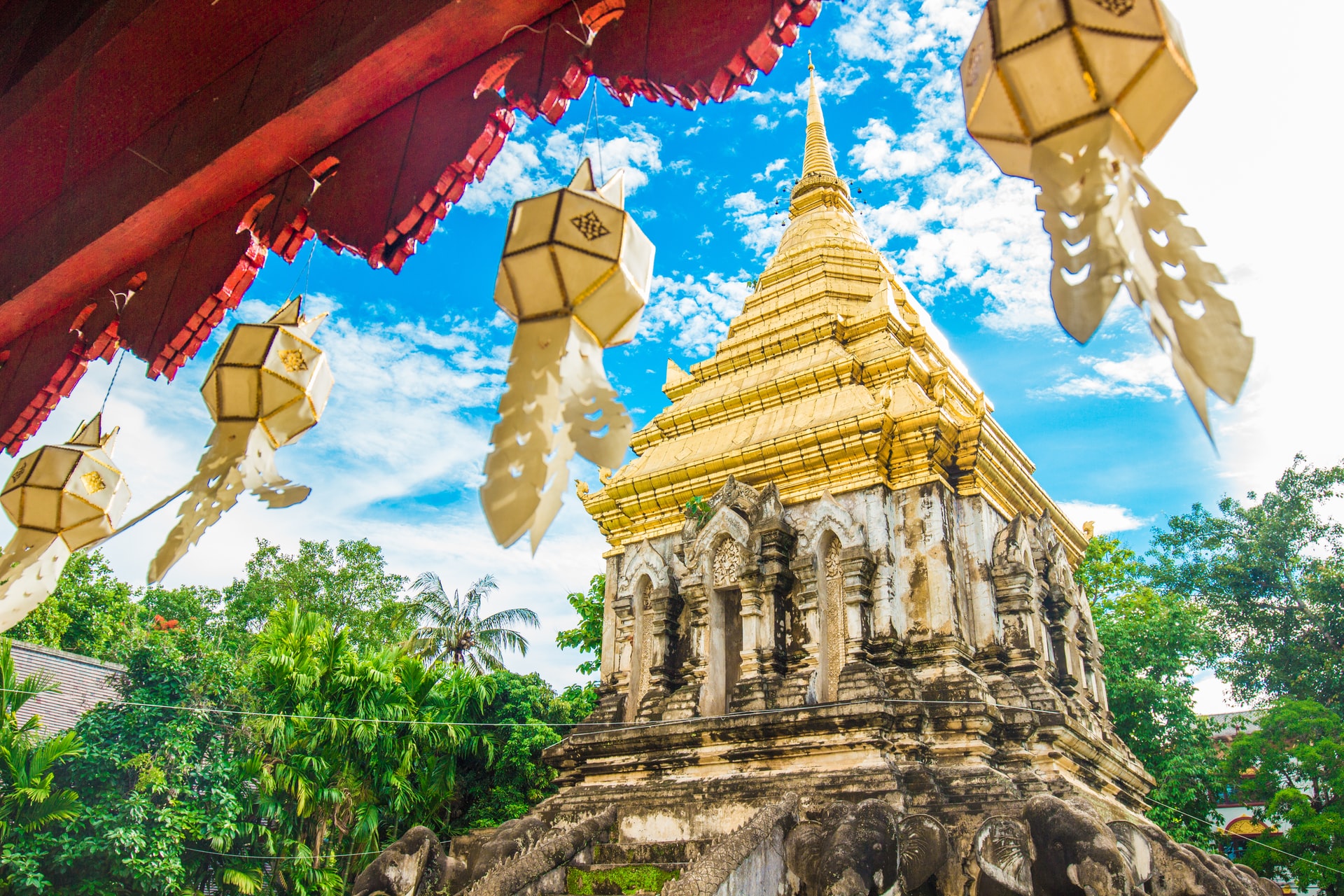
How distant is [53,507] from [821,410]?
867 centimetres

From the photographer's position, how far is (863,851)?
6527 millimetres

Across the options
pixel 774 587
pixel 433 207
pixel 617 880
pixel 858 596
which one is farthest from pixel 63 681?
pixel 433 207

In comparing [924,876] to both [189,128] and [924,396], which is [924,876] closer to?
[924,396]

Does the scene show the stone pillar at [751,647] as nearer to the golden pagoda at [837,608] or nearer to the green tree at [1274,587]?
the golden pagoda at [837,608]

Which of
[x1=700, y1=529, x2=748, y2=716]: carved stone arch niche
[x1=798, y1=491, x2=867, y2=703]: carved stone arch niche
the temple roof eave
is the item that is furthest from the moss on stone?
the temple roof eave

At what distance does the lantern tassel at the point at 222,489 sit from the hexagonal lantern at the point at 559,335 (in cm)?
125

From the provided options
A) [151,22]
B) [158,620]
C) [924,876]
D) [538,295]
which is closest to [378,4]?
[151,22]

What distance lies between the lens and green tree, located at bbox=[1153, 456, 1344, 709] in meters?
20.7

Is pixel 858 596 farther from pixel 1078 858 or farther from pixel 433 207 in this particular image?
pixel 433 207

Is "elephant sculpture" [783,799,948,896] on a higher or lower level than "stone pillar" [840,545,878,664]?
lower

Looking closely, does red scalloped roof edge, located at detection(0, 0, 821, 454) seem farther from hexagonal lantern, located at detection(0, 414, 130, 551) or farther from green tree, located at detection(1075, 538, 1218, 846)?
green tree, located at detection(1075, 538, 1218, 846)

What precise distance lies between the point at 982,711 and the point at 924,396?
4.01 meters

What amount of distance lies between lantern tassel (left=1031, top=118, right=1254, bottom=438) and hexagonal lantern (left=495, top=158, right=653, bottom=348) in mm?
941

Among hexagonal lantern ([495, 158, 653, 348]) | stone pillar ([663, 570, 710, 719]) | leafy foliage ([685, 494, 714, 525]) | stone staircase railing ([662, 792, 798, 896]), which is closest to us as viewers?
hexagonal lantern ([495, 158, 653, 348])
